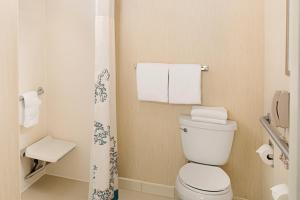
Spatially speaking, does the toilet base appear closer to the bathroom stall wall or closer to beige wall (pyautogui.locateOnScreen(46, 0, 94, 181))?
beige wall (pyautogui.locateOnScreen(46, 0, 94, 181))

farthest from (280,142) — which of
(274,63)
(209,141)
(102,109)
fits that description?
(102,109)

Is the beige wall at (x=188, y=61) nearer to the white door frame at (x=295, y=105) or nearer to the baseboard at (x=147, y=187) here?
the baseboard at (x=147, y=187)

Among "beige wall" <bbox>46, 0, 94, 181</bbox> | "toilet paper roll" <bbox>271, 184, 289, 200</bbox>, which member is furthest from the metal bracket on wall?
"beige wall" <bbox>46, 0, 94, 181</bbox>

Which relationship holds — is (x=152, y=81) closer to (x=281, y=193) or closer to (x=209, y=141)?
(x=209, y=141)

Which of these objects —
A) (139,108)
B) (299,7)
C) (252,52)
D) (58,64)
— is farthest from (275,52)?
(58,64)

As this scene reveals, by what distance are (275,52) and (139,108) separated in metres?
1.23

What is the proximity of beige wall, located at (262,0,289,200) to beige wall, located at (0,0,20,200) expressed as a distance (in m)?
1.31

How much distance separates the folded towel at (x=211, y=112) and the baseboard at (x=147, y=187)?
0.77 meters

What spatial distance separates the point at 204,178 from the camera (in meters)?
1.95

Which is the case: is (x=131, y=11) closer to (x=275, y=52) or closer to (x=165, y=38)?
(x=165, y=38)

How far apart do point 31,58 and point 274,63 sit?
203cm

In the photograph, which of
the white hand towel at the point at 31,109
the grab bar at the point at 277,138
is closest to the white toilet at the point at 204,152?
the grab bar at the point at 277,138

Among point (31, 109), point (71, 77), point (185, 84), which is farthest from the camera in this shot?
point (71, 77)

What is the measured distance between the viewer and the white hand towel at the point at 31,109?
239 cm
